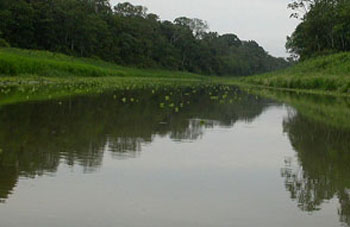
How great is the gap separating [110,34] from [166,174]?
81.1m

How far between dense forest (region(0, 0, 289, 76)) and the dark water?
154 feet

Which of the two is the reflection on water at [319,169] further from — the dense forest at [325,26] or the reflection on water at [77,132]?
the dense forest at [325,26]

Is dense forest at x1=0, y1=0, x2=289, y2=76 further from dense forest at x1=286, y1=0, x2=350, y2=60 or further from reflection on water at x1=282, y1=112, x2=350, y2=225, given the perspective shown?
reflection on water at x1=282, y1=112, x2=350, y2=225

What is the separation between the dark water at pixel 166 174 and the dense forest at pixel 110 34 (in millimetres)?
46932

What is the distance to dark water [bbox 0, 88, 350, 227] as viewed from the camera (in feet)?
13.9

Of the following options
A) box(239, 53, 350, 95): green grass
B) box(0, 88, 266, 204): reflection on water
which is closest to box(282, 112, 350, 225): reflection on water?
box(0, 88, 266, 204): reflection on water

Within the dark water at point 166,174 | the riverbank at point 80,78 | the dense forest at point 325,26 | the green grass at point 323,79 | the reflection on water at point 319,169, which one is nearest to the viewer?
the dark water at point 166,174

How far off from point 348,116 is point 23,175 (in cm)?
1067

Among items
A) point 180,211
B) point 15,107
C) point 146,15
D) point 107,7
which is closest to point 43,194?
point 180,211

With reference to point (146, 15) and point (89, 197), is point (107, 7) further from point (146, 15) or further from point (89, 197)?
point (89, 197)

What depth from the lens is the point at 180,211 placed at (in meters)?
4.37

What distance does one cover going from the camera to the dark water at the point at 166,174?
425 centimetres

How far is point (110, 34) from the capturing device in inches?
3324

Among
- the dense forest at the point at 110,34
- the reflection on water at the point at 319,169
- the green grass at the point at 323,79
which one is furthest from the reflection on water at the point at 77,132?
the dense forest at the point at 110,34
